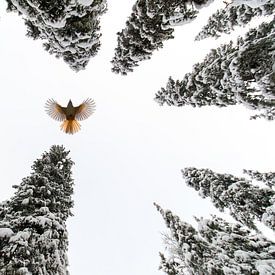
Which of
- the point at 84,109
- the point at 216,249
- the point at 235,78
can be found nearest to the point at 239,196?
the point at 216,249

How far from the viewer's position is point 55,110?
1059cm

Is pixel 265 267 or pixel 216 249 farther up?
pixel 216 249

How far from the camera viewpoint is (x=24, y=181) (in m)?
8.55

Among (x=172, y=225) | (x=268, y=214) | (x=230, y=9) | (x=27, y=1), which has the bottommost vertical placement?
(x=268, y=214)

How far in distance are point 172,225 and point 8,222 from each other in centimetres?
870

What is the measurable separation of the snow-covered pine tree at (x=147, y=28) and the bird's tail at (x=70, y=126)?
9.80 ft

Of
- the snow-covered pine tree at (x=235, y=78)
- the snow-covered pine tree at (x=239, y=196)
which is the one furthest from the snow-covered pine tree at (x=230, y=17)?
the snow-covered pine tree at (x=239, y=196)

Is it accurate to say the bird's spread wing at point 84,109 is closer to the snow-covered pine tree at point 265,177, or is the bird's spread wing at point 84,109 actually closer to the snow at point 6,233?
the snow at point 6,233

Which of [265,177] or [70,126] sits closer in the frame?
[70,126]

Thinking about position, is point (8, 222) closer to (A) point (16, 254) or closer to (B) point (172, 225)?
(A) point (16, 254)

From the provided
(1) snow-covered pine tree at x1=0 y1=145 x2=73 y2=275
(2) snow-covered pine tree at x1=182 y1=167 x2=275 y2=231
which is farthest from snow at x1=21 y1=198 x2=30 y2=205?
(2) snow-covered pine tree at x1=182 y1=167 x2=275 y2=231

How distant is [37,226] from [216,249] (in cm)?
736

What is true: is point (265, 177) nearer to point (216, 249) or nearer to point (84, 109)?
point (216, 249)

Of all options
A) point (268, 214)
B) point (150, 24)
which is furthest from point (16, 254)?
point (268, 214)
